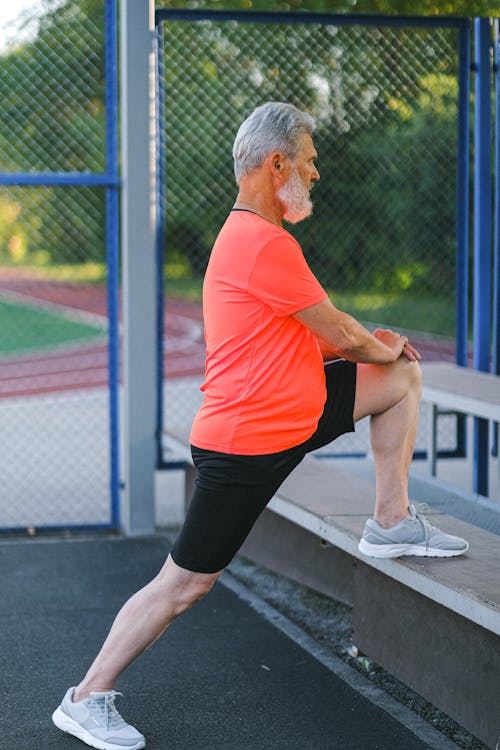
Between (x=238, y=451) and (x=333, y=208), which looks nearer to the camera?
(x=238, y=451)

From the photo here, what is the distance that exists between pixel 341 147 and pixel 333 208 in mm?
3408

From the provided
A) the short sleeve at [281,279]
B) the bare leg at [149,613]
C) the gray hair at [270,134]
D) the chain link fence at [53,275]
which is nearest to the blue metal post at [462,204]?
the chain link fence at [53,275]

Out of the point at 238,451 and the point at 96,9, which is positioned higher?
the point at 96,9

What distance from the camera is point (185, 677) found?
4523 mm

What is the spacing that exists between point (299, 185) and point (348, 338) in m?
0.49

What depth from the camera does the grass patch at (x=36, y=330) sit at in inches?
996

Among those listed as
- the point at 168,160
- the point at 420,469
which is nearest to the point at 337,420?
the point at 420,469

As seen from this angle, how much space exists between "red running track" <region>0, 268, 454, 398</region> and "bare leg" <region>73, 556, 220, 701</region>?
31.0 feet

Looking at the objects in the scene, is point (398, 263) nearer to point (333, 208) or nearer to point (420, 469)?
point (333, 208)

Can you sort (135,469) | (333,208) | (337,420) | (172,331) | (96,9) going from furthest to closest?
(172,331)
(333,208)
(96,9)
(135,469)
(337,420)

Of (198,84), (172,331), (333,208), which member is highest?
(198,84)

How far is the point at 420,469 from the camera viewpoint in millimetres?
8297

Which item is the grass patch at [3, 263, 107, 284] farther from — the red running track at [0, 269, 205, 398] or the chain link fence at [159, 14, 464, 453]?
the chain link fence at [159, 14, 464, 453]

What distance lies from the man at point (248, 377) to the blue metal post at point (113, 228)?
295 centimetres
